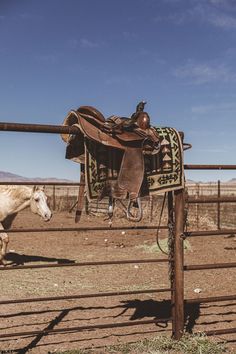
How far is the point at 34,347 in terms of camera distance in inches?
149

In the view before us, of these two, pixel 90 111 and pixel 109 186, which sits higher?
pixel 90 111

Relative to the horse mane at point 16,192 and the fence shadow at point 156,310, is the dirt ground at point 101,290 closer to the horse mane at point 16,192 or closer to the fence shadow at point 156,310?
the fence shadow at point 156,310

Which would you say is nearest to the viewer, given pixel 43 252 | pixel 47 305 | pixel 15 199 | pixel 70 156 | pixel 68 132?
pixel 68 132

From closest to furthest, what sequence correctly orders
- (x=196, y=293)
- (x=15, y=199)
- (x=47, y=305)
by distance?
(x=47, y=305)
(x=196, y=293)
(x=15, y=199)

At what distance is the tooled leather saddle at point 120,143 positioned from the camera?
3328mm

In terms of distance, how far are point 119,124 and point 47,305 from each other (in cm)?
299

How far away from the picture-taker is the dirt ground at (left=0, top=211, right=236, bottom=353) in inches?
161

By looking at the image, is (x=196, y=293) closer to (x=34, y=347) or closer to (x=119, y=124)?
(x=34, y=347)

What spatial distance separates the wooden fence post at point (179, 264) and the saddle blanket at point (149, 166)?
0.19m

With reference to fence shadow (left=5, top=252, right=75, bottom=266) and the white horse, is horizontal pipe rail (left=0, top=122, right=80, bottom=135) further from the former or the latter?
the white horse

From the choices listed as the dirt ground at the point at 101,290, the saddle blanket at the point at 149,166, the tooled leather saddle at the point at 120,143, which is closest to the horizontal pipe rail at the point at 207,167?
the saddle blanket at the point at 149,166

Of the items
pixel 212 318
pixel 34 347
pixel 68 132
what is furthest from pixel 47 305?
pixel 68 132

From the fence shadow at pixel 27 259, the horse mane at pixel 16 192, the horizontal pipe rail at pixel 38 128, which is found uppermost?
the horizontal pipe rail at pixel 38 128

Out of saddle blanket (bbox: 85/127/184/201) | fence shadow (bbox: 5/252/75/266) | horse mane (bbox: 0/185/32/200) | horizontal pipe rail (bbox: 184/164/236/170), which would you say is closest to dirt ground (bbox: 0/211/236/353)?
fence shadow (bbox: 5/252/75/266)
